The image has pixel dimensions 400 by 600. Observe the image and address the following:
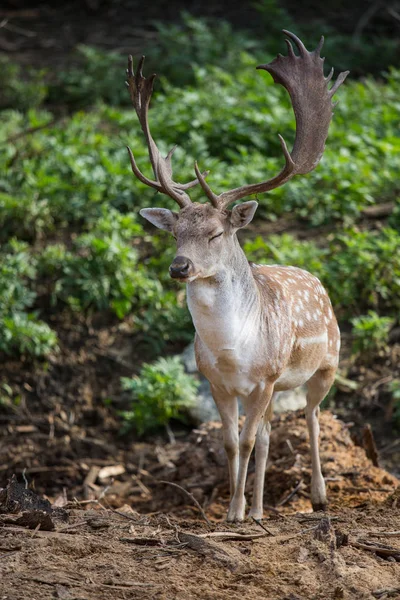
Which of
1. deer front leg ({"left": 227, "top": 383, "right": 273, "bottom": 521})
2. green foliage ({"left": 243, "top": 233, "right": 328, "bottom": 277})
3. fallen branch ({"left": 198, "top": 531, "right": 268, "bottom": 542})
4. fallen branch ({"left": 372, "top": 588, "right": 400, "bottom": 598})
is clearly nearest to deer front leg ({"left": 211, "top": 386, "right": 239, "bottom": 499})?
deer front leg ({"left": 227, "top": 383, "right": 273, "bottom": 521})

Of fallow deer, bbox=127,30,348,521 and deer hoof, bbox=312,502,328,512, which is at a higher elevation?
fallow deer, bbox=127,30,348,521

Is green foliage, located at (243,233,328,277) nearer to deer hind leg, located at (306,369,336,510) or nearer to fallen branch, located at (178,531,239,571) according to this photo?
deer hind leg, located at (306,369,336,510)

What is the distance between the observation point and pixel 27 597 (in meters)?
4.59

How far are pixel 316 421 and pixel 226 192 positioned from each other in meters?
2.03

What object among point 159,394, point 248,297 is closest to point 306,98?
point 248,297

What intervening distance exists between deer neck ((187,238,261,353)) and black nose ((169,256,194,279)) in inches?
11.5

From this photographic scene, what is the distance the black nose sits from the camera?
18.5ft

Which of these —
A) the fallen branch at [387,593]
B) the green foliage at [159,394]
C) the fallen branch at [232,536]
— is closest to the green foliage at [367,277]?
the green foliage at [159,394]

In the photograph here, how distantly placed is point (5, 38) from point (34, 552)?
14585mm

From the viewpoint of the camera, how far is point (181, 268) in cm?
565

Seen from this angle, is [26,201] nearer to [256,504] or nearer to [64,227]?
[64,227]

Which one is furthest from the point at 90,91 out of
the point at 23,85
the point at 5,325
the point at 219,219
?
the point at 219,219

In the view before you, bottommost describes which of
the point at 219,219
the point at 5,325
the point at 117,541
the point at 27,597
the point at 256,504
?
the point at 5,325

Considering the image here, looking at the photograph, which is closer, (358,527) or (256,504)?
(358,527)
